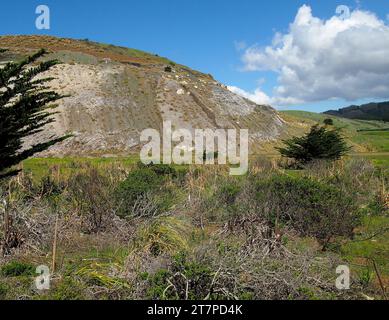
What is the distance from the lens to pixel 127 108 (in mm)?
49312

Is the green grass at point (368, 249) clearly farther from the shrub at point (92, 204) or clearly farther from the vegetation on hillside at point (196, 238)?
the shrub at point (92, 204)

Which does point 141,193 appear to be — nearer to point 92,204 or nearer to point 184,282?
point 92,204

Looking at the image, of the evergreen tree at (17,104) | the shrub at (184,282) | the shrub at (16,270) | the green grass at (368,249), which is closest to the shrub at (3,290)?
the shrub at (16,270)

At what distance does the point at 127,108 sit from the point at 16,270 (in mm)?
41498

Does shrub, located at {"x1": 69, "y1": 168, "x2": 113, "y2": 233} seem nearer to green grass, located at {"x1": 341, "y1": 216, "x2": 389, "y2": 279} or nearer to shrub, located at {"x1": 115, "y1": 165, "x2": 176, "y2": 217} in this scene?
shrub, located at {"x1": 115, "y1": 165, "x2": 176, "y2": 217}

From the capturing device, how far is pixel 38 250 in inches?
405

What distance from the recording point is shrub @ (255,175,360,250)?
11609 millimetres

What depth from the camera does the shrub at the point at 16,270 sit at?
8.57 meters

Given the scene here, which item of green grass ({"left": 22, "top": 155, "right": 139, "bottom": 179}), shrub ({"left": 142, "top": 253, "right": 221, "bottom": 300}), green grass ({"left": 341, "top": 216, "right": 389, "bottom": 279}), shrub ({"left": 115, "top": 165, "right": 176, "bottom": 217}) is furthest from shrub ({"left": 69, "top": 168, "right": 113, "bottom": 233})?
green grass ({"left": 22, "top": 155, "right": 139, "bottom": 179})

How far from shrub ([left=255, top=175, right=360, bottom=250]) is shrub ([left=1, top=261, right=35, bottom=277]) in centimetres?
521

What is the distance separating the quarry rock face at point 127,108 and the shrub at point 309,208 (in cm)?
3057

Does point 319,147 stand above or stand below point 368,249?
above

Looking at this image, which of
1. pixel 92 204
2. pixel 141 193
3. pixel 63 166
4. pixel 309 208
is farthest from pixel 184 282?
pixel 63 166

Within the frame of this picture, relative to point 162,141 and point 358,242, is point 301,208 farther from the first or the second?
point 162,141
